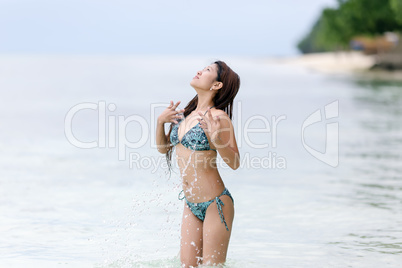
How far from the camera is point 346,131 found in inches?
771

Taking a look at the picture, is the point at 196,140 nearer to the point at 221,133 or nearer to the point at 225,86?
the point at 221,133

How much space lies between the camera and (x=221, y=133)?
17.5 ft

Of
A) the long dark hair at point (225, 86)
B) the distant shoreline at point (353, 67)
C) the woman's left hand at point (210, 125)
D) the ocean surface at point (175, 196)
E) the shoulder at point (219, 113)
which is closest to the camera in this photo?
the woman's left hand at point (210, 125)

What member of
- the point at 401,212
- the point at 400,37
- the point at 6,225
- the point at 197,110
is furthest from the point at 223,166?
the point at 400,37

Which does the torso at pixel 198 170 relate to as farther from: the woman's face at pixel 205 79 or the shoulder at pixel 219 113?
the woman's face at pixel 205 79

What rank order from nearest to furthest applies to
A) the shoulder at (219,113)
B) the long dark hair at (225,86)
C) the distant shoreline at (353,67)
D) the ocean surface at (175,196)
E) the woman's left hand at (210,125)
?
the woman's left hand at (210,125) → the shoulder at (219,113) → the long dark hair at (225,86) → the ocean surface at (175,196) → the distant shoreline at (353,67)

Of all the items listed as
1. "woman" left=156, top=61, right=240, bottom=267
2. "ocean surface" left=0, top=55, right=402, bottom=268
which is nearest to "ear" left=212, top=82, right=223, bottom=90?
"woman" left=156, top=61, right=240, bottom=267

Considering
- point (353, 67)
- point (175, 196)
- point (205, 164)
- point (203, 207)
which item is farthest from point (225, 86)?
point (353, 67)

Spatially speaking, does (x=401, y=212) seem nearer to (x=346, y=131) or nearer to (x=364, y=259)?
(x=364, y=259)

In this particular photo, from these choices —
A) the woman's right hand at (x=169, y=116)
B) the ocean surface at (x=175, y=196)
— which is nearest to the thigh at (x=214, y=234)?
the woman's right hand at (x=169, y=116)

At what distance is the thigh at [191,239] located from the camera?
18.7ft

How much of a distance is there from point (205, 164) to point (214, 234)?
525 mm

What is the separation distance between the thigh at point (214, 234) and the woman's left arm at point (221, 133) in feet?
1.30

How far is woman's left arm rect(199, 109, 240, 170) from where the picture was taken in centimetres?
530
